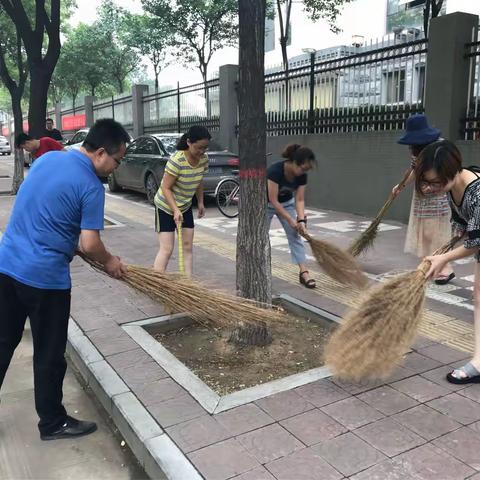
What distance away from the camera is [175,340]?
392cm

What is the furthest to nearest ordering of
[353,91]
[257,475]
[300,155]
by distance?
[353,91] < [300,155] < [257,475]

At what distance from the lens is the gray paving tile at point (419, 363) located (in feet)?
10.9

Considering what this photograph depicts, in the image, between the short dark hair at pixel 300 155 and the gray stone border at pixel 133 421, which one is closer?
the gray stone border at pixel 133 421

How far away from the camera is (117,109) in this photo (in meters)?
22.8

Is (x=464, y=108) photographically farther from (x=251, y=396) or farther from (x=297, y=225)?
(x=251, y=396)

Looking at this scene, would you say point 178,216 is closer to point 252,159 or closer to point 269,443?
point 252,159

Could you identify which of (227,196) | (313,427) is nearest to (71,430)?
(313,427)

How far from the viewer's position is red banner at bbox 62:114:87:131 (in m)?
27.2

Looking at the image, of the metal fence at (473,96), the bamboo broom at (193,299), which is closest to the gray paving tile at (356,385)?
the bamboo broom at (193,299)

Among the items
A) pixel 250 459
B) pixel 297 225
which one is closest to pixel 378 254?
pixel 297 225

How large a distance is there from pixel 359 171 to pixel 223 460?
295 inches

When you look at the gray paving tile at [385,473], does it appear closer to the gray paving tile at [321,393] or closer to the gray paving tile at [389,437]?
the gray paving tile at [389,437]

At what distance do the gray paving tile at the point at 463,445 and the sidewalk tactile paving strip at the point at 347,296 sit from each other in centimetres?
85

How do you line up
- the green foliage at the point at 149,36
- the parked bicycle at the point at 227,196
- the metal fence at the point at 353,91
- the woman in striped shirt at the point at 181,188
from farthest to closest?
the green foliage at the point at 149,36 < the parked bicycle at the point at 227,196 < the metal fence at the point at 353,91 < the woman in striped shirt at the point at 181,188
